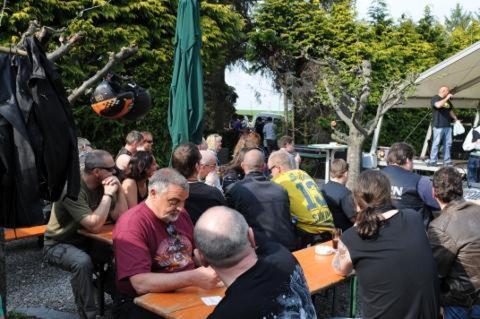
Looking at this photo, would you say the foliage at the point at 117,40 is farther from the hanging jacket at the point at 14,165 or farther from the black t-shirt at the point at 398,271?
the black t-shirt at the point at 398,271

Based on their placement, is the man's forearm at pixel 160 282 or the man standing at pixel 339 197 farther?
the man standing at pixel 339 197

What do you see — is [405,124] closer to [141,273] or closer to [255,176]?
[255,176]

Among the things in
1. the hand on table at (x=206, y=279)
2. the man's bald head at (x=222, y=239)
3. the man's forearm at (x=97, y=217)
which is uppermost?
the man's bald head at (x=222, y=239)

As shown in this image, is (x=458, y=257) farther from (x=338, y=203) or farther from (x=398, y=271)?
(x=338, y=203)

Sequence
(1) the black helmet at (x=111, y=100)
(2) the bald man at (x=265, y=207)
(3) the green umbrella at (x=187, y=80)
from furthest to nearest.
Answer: (3) the green umbrella at (x=187, y=80) → (1) the black helmet at (x=111, y=100) → (2) the bald man at (x=265, y=207)

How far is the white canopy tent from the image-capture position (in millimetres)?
10648

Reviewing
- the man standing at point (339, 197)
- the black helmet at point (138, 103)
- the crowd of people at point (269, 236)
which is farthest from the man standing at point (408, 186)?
the black helmet at point (138, 103)

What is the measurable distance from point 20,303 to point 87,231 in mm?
1311

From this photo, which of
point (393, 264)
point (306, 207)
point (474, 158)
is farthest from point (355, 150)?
point (393, 264)

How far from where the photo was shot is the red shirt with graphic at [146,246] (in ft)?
9.42

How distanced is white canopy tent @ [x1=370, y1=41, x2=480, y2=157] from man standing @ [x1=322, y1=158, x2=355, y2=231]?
6.26 m

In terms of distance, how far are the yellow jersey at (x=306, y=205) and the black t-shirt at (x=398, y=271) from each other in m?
1.80

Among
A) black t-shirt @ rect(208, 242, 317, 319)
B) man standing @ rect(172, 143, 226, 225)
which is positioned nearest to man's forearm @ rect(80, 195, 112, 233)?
man standing @ rect(172, 143, 226, 225)

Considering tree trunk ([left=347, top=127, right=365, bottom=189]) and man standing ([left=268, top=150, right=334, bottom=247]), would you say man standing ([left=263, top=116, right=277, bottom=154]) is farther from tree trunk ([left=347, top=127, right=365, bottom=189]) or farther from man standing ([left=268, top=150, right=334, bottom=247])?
man standing ([left=268, top=150, right=334, bottom=247])
